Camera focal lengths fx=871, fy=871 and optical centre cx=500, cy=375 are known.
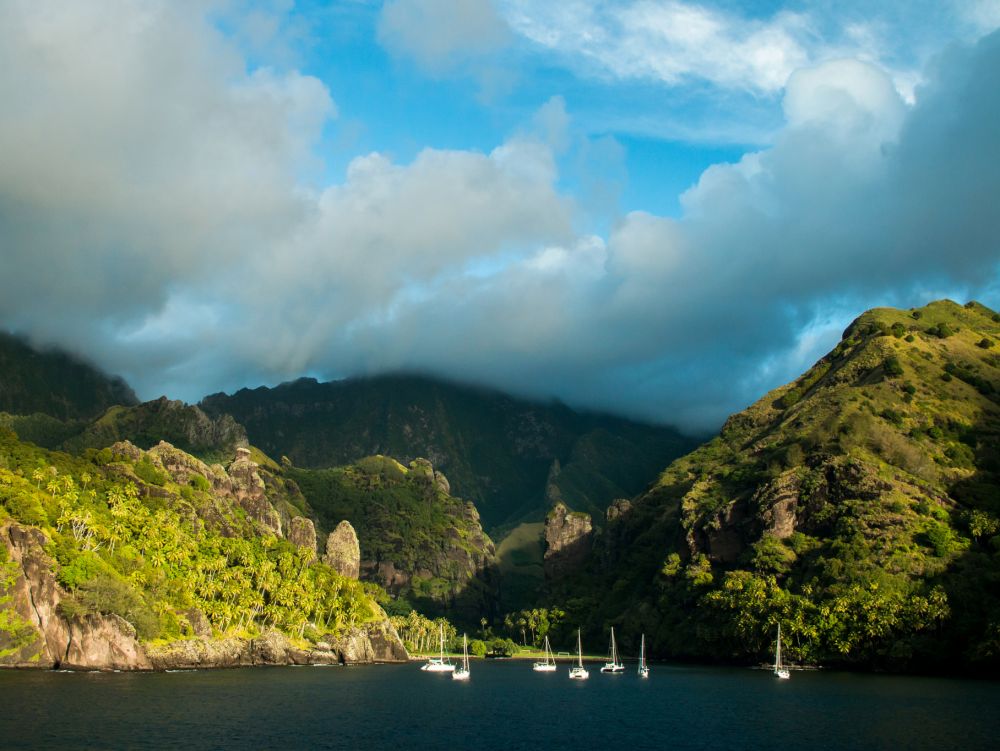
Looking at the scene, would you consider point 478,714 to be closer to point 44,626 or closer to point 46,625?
point 46,625

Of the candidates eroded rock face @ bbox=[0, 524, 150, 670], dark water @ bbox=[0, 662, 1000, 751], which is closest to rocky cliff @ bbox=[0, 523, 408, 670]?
eroded rock face @ bbox=[0, 524, 150, 670]

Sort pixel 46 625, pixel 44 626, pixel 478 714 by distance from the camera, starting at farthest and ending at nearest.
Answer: pixel 46 625, pixel 44 626, pixel 478 714

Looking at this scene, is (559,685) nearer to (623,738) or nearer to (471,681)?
(471,681)

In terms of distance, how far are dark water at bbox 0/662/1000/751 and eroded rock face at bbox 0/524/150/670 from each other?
1038cm

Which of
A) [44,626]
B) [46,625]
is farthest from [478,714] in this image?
[44,626]

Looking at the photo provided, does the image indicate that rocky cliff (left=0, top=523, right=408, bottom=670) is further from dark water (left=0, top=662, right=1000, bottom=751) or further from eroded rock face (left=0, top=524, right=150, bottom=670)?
dark water (left=0, top=662, right=1000, bottom=751)

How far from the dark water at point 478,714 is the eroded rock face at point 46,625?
1038 cm

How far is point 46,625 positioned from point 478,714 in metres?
85.2

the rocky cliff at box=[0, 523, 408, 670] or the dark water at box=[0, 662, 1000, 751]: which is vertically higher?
the rocky cliff at box=[0, 523, 408, 670]

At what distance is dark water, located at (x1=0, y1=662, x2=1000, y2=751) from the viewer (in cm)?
9100

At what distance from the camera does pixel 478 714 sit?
124 metres

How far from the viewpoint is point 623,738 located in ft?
326

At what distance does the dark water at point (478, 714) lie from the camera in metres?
91.0

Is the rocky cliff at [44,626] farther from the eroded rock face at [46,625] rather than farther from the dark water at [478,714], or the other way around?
the dark water at [478,714]
